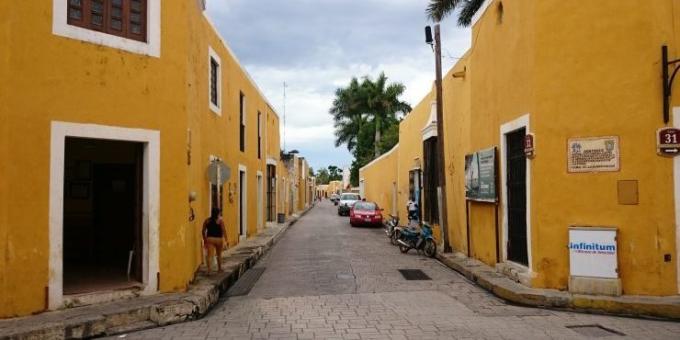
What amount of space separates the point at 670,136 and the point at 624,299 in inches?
106

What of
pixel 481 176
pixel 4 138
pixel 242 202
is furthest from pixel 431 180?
pixel 4 138

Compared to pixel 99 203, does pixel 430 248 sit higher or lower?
lower

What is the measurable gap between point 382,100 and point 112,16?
42.3m

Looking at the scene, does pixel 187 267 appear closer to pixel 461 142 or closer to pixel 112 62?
pixel 112 62

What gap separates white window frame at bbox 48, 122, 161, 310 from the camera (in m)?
7.77

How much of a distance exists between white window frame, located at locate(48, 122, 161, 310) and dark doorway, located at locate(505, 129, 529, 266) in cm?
658

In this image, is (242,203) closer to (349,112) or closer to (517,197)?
(517,197)

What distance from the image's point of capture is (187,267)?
9.27 m

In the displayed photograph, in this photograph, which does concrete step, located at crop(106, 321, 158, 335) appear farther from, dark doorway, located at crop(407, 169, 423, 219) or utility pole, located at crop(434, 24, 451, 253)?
dark doorway, located at crop(407, 169, 423, 219)

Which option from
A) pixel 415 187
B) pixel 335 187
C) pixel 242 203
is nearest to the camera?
pixel 242 203

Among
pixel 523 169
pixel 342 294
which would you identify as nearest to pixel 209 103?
pixel 342 294

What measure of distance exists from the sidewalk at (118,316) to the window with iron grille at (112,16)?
423 cm

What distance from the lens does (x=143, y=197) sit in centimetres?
889

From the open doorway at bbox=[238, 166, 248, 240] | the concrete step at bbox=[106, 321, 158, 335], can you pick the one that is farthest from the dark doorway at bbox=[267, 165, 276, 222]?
the concrete step at bbox=[106, 321, 158, 335]
